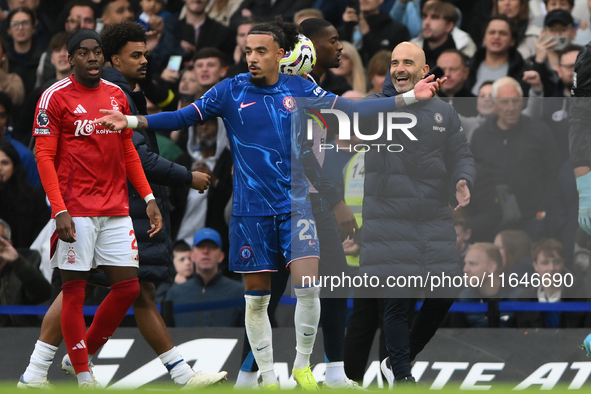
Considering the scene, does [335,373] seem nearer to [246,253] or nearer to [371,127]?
[246,253]

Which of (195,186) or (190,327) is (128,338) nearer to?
(190,327)

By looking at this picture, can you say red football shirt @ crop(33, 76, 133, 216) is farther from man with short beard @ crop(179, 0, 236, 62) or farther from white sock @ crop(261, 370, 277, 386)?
man with short beard @ crop(179, 0, 236, 62)

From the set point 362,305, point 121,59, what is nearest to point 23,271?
point 121,59

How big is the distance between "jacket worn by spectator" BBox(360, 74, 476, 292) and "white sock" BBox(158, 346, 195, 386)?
1342mm

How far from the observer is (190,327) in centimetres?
736

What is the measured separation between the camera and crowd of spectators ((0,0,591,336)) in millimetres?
6461

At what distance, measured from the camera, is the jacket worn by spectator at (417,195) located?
18.6ft

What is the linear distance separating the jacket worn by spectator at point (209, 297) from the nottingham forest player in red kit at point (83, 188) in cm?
215

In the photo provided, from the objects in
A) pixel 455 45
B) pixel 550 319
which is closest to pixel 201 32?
pixel 455 45

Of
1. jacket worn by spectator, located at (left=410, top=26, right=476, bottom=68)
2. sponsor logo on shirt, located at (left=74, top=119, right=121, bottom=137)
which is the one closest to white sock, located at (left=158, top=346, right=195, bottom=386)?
sponsor logo on shirt, located at (left=74, top=119, right=121, bottom=137)

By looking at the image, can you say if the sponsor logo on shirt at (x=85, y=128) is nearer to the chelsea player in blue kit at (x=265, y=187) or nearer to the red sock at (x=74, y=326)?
the chelsea player in blue kit at (x=265, y=187)

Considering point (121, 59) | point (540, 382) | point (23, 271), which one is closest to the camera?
point (121, 59)

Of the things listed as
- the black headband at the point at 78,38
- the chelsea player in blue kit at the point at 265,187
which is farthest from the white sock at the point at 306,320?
the black headband at the point at 78,38

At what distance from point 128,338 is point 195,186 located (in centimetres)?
208
